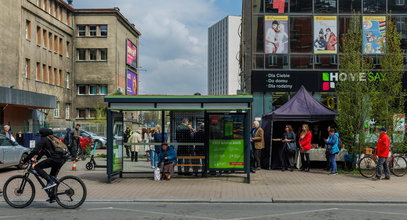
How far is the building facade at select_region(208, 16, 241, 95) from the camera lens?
522 ft

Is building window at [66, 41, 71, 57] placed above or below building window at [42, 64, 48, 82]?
above

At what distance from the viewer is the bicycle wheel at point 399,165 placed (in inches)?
697

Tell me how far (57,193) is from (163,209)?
Answer: 7.14 ft

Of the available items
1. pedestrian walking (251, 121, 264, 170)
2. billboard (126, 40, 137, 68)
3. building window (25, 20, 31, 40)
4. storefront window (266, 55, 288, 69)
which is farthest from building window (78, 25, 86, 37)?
pedestrian walking (251, 121, 264, 170)

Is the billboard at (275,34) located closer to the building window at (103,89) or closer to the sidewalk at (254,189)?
the sidewalk at (254,189)

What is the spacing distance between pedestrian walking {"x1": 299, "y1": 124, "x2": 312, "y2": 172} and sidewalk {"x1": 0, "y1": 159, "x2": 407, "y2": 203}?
1238mm

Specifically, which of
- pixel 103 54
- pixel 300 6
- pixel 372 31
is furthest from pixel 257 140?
pixel 103 54

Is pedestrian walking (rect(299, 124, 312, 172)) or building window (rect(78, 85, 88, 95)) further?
building window (rect(78, 85, 88, 95))

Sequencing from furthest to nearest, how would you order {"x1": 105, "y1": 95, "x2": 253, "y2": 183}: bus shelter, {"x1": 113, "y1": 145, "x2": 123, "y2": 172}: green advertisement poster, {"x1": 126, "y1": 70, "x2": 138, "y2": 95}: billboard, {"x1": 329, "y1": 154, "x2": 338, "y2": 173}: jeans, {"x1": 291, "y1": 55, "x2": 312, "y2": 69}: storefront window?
1. {"x1": 126, "y1": 70, "x2": 138, "y2": 95}: billboard
2. {"x1": 291, "y1": 55, "x2": 312, "y2": 69}: storefront window
3. {"x1": 329, "y1": 154, "x2": 338, "y2": 173}: jeans
4. {"x1": 113, "y1": 145, "x2": 123, "y2": 172}: green advertisement poster
5. {"x1": 105, "y1": 95, "x2": 253, "y2": 183}: bus shelter

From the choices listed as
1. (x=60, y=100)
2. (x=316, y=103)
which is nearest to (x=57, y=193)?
(x=316, y=103)

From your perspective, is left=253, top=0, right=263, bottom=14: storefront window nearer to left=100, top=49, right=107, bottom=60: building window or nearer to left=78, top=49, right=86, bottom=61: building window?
left=100, top=49, right=107, bottom=60: building window

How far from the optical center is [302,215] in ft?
33.4

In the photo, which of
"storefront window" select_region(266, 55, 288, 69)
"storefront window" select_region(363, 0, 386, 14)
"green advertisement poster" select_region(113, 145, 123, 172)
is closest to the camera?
"green advertisement poster" select_region(113, 145, 123, 172)

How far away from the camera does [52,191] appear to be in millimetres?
10953
